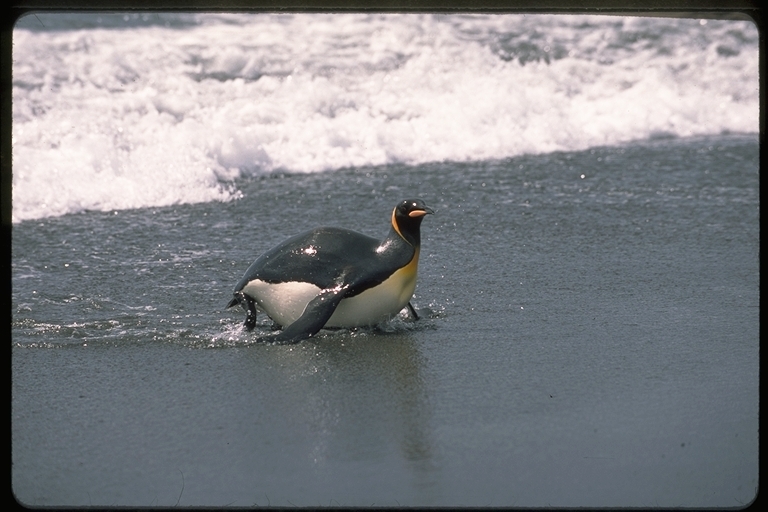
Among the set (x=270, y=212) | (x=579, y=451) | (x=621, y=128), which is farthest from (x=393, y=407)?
(x=621, y=128)

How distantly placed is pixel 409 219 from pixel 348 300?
1.75ft

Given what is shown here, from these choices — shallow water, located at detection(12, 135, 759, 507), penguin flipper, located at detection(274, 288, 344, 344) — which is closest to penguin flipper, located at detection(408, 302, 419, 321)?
shallow water, located at detection(12, 135, 759, 507)

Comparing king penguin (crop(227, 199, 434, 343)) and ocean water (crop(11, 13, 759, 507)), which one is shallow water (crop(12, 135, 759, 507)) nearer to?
ocean water (crop(11, 13, 759, 507))

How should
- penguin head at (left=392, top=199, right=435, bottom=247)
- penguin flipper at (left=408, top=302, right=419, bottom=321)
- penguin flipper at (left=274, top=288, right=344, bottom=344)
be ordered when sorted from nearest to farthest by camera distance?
penguin flipper at (left=274, top=288, right=344, bottom=344)
penguin head at (left=392, top=199, right=435, bottom=247)
penguin flipper at (left=408, top=302, right=419, bottom=321)

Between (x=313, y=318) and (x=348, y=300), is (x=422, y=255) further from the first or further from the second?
(x=313, y=318)

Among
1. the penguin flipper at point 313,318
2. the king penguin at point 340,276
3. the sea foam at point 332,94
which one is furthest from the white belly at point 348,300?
the sea foam at point 332,94

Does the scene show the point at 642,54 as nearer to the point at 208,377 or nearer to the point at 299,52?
the point at 299,52

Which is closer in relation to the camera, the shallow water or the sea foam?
the shallow water

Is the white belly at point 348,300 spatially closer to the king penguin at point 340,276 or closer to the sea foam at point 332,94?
the king penguin at point 340,276

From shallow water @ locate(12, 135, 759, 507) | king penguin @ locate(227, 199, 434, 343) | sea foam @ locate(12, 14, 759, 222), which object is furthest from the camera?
sea foam @ locate(12, 14, 759, 222)

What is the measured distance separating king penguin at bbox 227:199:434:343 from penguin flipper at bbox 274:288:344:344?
1cm

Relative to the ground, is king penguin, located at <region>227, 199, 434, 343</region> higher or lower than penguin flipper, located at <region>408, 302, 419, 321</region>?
higher

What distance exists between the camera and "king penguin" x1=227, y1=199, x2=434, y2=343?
5.14 meters

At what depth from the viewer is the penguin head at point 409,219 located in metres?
5.28
